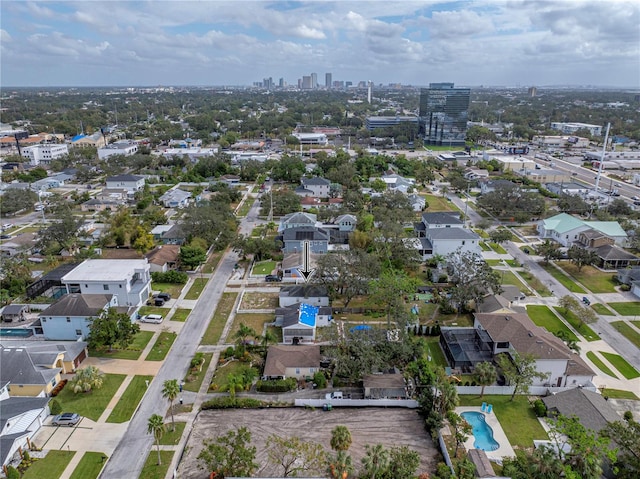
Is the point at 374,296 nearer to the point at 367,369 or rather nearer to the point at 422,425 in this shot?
the point at 367,369

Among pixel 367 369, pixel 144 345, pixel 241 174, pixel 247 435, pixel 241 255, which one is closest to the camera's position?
pixel 247 435

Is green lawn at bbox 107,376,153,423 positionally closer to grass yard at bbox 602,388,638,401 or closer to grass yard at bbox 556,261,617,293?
grass yard at bbox 602,388,638,401

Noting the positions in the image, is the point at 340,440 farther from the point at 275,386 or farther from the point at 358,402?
the point at 275,386

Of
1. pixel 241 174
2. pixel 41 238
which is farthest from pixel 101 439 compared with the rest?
pixel 241 174

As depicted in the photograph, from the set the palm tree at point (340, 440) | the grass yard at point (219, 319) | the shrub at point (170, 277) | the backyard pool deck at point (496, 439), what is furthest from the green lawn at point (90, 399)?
the backyard pool deck at point (496, 439)

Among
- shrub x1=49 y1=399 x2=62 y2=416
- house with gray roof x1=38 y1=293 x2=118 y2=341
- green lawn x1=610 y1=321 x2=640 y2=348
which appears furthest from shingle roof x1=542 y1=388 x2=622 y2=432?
house with gray roof x1=38 y1=293 x2=118 y2=341

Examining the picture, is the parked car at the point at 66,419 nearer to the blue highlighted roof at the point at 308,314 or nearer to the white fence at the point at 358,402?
the white fence at the point at 358,402

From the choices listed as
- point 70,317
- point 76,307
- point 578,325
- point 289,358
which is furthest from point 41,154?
point 578,325

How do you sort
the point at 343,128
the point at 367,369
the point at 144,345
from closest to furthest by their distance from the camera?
the point at 367,369 → the point at 144,345 → the point at 343,128
